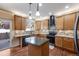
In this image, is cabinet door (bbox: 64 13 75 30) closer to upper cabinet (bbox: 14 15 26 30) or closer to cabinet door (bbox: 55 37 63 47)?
cabinet door (bbox: 55 37 63 47)

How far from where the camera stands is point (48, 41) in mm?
1864

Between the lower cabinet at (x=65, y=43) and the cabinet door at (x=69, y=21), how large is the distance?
25 cm

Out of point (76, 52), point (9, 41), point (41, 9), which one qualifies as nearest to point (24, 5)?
point (41, 9)

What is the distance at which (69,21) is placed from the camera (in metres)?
1.83

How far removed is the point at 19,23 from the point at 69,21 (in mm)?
1075

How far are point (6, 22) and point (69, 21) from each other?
1.33 m

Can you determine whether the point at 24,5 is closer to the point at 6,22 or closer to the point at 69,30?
the point at 6,22

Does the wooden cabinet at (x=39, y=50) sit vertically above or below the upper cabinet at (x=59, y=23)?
below

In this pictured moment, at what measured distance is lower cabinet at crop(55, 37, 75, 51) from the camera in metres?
1.78

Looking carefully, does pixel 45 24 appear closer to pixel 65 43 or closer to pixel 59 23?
pixel 59 23

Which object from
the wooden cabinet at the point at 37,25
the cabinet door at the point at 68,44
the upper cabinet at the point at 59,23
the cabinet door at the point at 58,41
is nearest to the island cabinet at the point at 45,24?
the wooden cabinet at the point at 37,25

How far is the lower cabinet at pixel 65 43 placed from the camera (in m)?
1.78

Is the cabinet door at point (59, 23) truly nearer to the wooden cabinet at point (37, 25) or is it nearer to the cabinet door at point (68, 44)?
the cabinet door at point (68, 44)

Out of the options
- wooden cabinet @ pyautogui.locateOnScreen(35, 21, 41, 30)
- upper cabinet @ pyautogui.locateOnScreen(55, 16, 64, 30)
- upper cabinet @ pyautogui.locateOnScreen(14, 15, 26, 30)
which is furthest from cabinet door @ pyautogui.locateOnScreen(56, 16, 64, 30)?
upper cabinet @ pyautogui.locateOnScreen(14, 15, 26, 30)
